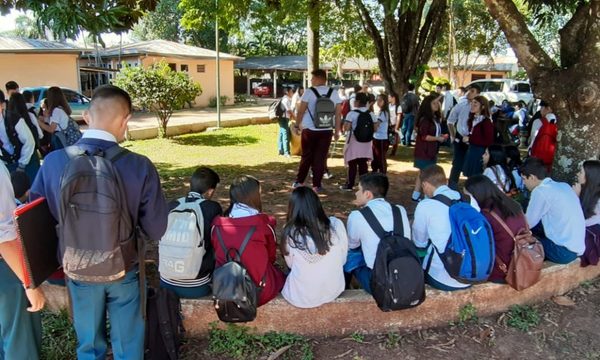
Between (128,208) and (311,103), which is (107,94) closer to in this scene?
(128,208)

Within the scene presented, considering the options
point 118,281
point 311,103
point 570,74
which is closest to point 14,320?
point 118,281

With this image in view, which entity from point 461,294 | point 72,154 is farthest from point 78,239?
point 461,294

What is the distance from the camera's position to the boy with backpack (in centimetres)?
324

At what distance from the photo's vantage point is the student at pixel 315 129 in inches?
250

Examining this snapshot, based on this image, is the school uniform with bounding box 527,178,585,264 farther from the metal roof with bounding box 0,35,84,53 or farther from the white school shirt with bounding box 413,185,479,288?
the metal roof with bounding box 0,35,84,53

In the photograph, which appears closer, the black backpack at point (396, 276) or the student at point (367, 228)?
the black backpack at point (396, 276)

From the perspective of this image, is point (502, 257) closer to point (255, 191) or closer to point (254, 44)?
point (255, 191)

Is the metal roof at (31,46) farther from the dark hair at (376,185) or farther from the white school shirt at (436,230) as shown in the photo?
the white school shirt at (436,230)

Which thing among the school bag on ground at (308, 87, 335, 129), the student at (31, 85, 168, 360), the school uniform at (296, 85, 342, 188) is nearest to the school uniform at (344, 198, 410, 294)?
the student at (31, 85, 168, 360)

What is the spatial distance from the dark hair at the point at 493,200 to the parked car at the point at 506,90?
58.9ft

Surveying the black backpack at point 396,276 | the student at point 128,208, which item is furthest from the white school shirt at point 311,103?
the student at point 128,208

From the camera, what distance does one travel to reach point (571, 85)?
15.5ft

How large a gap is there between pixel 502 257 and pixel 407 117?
8645mm

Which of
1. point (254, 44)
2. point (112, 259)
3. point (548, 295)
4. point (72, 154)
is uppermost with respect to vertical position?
point (254, 44)
